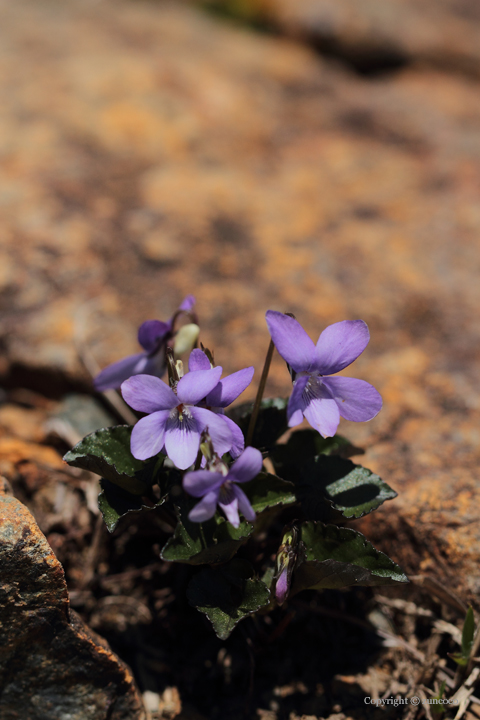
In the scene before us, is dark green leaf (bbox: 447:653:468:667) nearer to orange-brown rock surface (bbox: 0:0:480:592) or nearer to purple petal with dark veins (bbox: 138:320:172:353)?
orange-brown rock surface (bbox: 0:0:480:592)

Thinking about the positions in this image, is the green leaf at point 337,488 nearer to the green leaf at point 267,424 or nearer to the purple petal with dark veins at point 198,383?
the green leaf at point 267,424

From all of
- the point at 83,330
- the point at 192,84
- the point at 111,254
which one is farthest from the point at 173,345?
the point at 192,84

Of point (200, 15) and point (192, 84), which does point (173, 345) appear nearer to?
point (192, 84)

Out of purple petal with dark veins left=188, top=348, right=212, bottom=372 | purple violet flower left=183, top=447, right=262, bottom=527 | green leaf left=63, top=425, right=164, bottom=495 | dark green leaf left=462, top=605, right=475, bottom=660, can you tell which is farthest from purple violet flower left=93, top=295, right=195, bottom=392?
dark green leaf left=462, top=605, right=475, bottom=660

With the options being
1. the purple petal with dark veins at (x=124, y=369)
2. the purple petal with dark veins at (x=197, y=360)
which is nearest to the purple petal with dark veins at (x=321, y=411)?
the purple petal with dark veins at (x=197, y=360)

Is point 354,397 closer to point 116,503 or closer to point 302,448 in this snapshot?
point 302,448

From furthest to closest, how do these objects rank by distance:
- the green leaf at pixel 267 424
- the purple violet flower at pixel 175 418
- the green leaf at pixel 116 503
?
the green leaf at pixel 267 424 → the green leaf at pixel 116 503 → the purple violet flower at pixel 175 418

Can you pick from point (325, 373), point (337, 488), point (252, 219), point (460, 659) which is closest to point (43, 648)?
point (337, 488)
